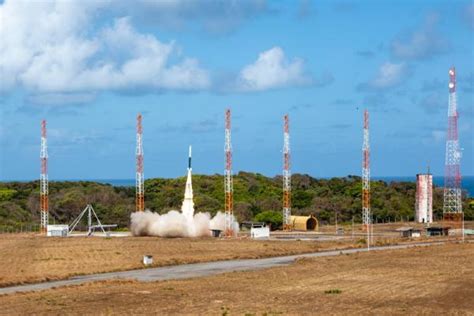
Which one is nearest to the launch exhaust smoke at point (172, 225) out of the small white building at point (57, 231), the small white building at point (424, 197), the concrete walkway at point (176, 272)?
the small white building at point (57, 231)

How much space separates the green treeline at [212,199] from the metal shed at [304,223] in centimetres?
1672

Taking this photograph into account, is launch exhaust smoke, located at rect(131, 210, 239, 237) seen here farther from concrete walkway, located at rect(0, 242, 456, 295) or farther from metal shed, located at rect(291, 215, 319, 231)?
concrete walkway, located at rect(0, 242, 456, 295)

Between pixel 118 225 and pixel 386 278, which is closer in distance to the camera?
pixel 386 278

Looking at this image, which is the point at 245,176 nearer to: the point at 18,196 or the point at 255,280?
the point at 18,196

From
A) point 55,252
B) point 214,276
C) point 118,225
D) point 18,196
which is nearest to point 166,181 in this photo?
point 18,196

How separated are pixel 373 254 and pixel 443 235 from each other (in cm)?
3724

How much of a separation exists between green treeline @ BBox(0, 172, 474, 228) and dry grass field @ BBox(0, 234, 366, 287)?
151 ft

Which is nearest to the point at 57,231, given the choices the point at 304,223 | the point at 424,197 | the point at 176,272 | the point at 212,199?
the point at 304,223

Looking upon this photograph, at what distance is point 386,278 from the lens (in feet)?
173

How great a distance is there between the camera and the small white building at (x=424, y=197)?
460 ft

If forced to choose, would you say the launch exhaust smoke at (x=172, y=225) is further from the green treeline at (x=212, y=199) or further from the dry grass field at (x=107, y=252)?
the green treeline at (x=212, y=199)

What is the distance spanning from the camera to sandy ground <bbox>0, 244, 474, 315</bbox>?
37.9 meters

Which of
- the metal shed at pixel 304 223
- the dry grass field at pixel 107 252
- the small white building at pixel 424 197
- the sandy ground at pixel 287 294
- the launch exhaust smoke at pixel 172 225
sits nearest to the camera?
the sandy ground at pixel 287 294

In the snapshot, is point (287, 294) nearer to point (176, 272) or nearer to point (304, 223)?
point (176, 272)
